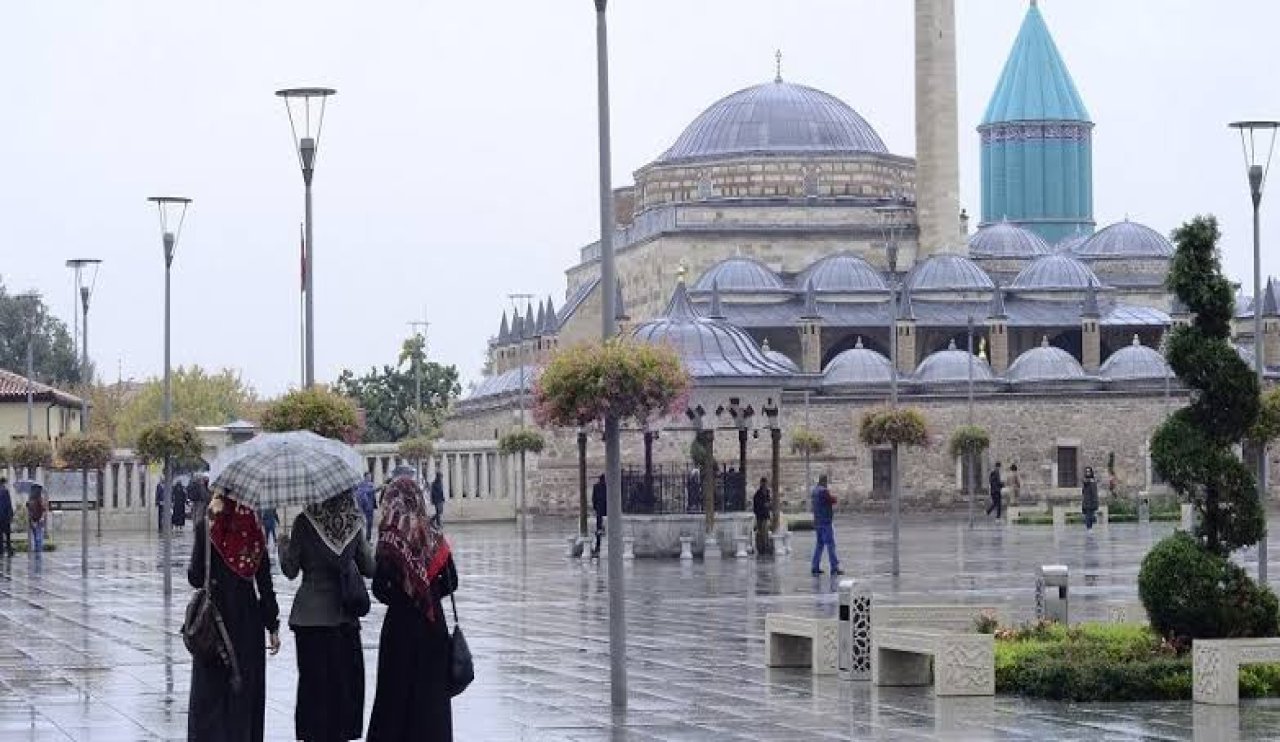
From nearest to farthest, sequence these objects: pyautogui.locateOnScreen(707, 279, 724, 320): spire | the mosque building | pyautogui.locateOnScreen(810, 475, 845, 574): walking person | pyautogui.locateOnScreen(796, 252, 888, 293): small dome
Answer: pyautogui.locateOnScreen(810, 475, 845, 574): walking person < pyautogui.locateOnScreen(707, 279, 724, 320): spire < the mosque building < pyautogui.locateOnScreen(796, 252, 888, 293): small dome

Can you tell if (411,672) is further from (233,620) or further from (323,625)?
(233,620)

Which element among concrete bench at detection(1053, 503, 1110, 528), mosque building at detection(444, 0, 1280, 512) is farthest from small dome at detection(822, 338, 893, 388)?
concrete bench at detection(1053, 503, 1110, 528)

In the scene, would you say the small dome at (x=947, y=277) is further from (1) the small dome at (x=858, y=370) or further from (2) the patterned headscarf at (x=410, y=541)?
(2) the patterned headscarf at (x=410, y=541)

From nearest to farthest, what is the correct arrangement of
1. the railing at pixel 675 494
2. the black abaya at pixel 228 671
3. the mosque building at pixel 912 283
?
the black abaya at pixel 228 671, the railing at pixel 675 494, the mosque building at pixel 912 283

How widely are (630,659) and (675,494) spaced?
72.7 ft

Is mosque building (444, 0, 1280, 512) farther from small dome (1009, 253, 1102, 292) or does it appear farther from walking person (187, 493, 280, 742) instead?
walking person (187, 493, 280, 742)

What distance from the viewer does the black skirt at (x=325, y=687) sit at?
13.0m

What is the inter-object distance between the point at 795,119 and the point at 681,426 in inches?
1651

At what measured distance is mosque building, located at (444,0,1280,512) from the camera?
70688mm

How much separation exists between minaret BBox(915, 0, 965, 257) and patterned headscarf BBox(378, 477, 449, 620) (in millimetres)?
62543

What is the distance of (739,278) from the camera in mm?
77500

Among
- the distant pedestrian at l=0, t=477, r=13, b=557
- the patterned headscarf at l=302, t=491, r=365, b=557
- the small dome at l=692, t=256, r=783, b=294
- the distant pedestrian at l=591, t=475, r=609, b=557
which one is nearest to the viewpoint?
the patterned headscarf at l=302, t=491, r=365, b=557

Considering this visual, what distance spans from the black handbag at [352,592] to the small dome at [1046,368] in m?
59.9

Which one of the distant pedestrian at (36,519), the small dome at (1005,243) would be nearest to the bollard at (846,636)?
the distant pedestrian at (36,519)
